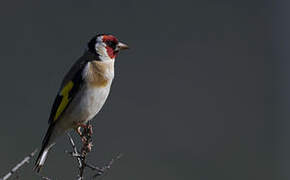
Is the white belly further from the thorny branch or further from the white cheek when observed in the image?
the thorny branch

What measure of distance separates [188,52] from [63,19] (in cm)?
246

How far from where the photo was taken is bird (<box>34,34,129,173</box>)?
18.4 ft

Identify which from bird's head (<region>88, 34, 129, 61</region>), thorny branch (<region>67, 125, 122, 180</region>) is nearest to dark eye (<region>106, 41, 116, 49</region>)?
bird's head (<region>88, 34, 129, 61</region>)

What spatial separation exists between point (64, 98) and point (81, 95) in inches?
4.9

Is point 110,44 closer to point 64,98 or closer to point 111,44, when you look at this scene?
point 111,44

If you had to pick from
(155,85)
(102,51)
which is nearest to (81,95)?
(102,51)

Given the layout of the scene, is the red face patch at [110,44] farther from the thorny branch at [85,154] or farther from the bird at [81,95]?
the thorny branch at [85,154]

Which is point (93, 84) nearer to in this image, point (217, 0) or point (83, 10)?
point (83, 10)

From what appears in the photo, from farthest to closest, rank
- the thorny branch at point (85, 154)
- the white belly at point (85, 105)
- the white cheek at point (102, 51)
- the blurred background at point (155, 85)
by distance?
the blurred background at point (155, 85), the white cheek at point (102, 51), the white belly at point (85, 105), the thorny branch at point (85, 154)

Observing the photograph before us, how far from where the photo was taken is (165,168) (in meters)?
13.0

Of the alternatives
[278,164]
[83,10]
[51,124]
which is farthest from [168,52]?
[51,124]

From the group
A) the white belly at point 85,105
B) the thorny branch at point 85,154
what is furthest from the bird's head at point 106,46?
the thorny branch at point 85,154

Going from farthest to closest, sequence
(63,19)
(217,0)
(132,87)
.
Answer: (217,0), (63,19), (132,87)

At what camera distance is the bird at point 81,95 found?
561 cm
